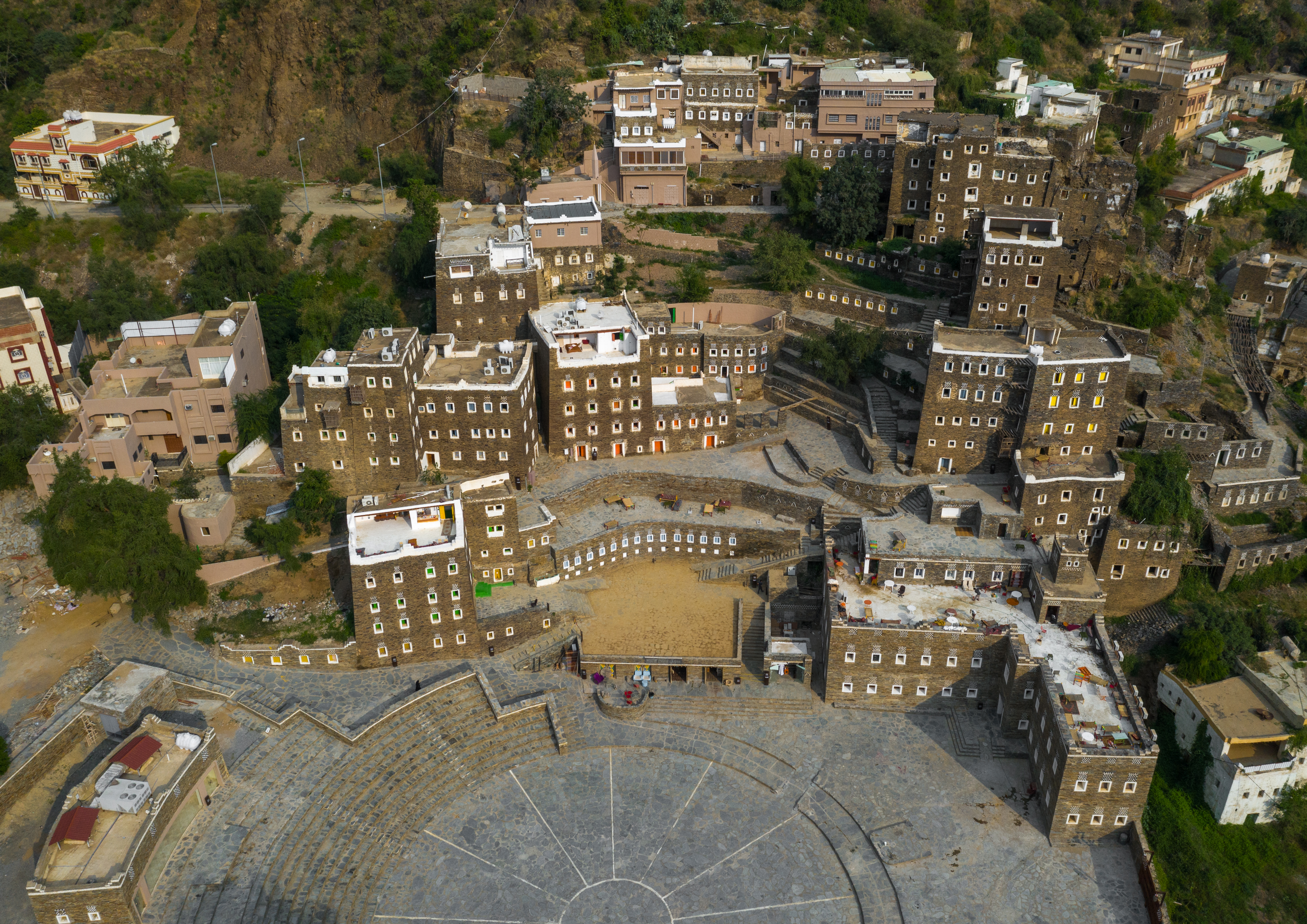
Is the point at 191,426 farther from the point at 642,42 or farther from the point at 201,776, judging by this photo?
the point at 642,42

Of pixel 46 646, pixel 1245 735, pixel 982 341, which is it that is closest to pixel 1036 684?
pixel 1245 735

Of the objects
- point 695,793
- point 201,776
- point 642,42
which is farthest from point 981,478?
point 642,42

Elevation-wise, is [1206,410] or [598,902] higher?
[1206,410]

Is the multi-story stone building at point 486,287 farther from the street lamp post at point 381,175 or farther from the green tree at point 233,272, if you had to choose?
the street lamp post at point 381,175

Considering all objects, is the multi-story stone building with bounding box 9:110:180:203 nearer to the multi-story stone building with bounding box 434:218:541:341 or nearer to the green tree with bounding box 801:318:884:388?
the multi-story stone building with bounding box 434:218:541:341

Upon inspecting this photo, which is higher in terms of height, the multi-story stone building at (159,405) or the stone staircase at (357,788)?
the multi-story stone building at (159,405)

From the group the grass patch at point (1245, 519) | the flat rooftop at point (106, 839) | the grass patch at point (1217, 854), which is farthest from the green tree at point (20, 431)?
the grass patch at point (1245, 519)
